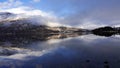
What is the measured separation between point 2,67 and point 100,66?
33.8 ft

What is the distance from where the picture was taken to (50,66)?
29391 mm

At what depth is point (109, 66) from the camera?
27500 mm

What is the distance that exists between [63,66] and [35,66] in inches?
118

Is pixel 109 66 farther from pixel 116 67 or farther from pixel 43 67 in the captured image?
pixel 43 67

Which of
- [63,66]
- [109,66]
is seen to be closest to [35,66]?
[63,66]

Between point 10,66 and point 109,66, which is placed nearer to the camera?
point 109,66

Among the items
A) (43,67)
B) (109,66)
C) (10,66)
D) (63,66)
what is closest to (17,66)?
(10,66)

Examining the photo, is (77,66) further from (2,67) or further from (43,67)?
(2,67)

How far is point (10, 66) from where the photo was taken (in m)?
30.2

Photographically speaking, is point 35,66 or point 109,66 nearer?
point 109,66

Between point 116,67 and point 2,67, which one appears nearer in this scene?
point 116,67

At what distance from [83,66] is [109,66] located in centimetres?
264

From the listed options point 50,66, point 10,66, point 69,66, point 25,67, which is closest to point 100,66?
point 69,66

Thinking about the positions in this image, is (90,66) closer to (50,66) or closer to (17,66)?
(50,66)
